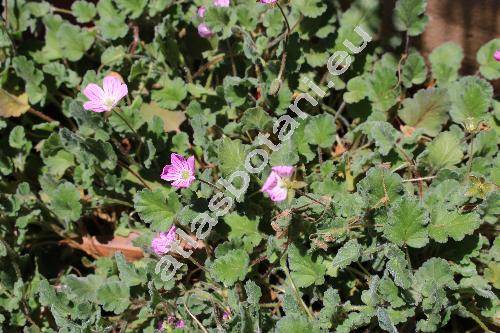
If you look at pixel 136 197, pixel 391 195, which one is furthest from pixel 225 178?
pixel 391 195

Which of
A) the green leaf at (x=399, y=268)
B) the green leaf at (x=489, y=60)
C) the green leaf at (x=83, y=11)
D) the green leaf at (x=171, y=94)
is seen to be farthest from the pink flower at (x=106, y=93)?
the green leaf at (x=489, y=60)

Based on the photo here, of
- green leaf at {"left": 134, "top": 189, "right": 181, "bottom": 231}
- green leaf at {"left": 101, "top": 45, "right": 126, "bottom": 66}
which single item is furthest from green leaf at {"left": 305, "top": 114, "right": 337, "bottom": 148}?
green leaf at {"left": 101, "top": 45, "right": 126, "bottom": 66}

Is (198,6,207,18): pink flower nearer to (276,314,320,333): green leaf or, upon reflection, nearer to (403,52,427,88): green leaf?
(403,52,427,88): green leaf

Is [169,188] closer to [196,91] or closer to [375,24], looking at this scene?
[196,91]

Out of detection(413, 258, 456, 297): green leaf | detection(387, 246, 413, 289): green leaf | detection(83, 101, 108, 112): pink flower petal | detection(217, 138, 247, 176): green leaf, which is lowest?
detection(413, 258, 456, 297): green leaf

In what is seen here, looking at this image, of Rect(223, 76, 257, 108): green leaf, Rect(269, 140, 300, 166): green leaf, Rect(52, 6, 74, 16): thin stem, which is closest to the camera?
Rect(269, 140, 300, 166): green leaf

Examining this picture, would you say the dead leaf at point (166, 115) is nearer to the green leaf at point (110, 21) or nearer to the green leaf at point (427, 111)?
the green leaf at point (110, 21)

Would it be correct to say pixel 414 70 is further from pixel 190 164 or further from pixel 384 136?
pixel 190 164
